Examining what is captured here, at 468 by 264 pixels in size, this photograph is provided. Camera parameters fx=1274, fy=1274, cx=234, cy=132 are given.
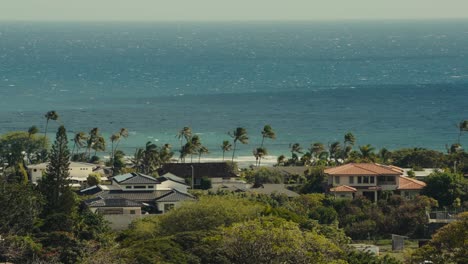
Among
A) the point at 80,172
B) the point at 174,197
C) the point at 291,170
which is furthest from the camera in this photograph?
the point at 291,170

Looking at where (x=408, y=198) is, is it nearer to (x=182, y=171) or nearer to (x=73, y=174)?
(x=182, y=171)

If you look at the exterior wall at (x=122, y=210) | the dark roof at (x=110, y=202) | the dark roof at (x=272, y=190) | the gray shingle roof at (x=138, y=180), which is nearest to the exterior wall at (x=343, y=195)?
the dark roof at (x=272, y=190)

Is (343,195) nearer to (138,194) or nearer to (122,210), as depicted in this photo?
(138,194)

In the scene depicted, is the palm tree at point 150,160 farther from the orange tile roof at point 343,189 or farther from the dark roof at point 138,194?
the orange tile roof at point 343,189

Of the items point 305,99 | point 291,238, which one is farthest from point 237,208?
point 305,99

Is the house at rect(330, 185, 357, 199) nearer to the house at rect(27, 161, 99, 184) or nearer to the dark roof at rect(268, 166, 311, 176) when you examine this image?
the dark roof at rect(268, 166, 311, 176)

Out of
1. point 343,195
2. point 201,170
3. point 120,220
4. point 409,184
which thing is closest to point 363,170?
point 343,195
